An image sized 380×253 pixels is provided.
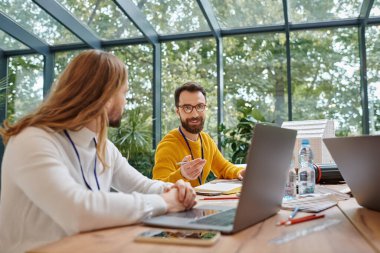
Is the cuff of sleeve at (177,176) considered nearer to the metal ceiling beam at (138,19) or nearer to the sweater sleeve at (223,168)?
the sweater sleeve at (223,168)

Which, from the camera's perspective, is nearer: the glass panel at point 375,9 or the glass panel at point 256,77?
the glass panel at point 375,9

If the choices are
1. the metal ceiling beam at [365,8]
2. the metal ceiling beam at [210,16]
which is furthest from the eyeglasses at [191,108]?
the metal ceiling beam at [365,8]

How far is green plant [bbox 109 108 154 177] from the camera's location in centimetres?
547

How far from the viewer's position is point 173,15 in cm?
564

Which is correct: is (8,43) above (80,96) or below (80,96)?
above

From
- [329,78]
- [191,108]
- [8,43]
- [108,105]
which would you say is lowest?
[108,105]

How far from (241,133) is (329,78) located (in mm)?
1567

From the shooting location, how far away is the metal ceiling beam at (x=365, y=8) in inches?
198

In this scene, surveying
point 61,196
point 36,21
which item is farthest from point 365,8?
point 61,196

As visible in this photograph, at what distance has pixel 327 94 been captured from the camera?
5.46 metres

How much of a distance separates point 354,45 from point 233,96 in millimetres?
1872

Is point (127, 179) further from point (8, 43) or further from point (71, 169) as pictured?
point (8, 43)

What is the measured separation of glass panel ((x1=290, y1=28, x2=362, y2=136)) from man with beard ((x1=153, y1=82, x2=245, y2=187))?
120 inches

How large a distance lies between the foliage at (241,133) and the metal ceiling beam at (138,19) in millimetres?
1822
